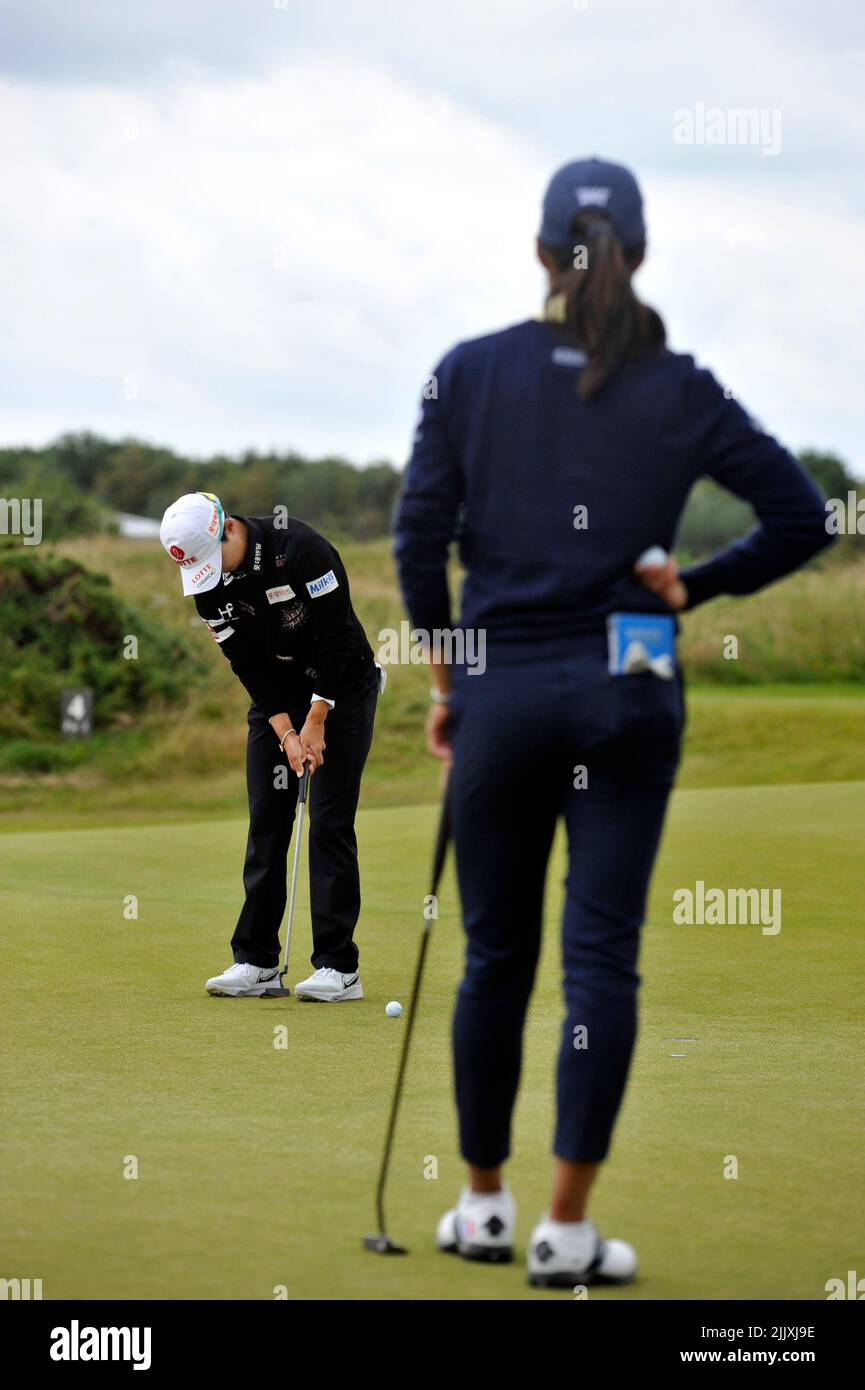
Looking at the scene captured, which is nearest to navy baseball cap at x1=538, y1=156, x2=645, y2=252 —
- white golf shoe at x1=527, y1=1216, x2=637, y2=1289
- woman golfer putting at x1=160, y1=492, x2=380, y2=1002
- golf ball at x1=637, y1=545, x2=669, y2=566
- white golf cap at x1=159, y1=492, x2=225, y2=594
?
golf ball at x1=637, y1=545, x2=669, y2=566

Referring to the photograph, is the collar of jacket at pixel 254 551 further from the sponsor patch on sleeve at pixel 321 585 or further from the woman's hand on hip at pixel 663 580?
the woman's hand on hip at pixel 663 580

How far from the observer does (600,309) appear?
3.14 metres

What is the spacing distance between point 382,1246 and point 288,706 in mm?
3423

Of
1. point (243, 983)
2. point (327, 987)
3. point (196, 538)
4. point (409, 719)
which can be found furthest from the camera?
point (409, 719)

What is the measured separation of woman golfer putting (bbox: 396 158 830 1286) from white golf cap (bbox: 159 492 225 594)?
2.91 metres

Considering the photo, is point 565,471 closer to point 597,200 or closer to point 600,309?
point 600,309

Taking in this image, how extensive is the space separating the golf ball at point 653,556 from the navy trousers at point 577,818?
0.52ft

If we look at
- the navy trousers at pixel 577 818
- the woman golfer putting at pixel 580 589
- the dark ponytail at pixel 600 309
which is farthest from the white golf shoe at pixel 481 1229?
the dark ponytail at pixel 600 309

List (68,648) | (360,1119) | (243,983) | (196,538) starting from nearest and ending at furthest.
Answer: (360,1119) < (196,538) < (243,983) < (68,648)

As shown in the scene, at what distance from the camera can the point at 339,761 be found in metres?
6.52

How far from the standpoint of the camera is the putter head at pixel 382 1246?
329cm

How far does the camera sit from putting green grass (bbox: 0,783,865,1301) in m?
3.24

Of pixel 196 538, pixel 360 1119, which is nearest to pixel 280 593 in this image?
pixel 196 538

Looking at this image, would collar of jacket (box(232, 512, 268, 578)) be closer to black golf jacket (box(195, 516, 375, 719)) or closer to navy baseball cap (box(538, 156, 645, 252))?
black golf jacket (box(195, 516, 375, 719))
